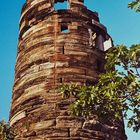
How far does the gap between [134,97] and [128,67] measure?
75cm

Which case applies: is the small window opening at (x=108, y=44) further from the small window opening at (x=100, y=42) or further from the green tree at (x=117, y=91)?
the green tree at (x=117, y=91)

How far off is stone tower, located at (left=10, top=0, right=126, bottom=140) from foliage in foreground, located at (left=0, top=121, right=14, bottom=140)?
26 cm

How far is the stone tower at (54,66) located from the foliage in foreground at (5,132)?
264 mm

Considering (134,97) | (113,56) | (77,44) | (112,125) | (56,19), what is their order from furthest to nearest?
(56,19), (77,44), (112,125), (113,56), (134,97)

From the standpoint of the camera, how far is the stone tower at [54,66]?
9665mm

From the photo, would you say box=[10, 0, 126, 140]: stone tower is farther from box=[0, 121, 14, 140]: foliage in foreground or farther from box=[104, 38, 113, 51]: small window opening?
box=[0, 121, 14, 140]: foliage in foreground

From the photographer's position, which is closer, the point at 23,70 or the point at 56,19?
the point at 23,70

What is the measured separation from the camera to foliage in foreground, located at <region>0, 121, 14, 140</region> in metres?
9.55

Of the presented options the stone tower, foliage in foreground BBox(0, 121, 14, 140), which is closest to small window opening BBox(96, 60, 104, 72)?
the stone tower

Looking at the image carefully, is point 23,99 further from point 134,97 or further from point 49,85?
point 134,97

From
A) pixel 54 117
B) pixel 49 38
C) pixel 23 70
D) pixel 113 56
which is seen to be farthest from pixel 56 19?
pixel 113 56

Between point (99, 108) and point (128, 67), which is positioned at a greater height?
point (128, 67)

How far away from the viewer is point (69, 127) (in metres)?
9.49

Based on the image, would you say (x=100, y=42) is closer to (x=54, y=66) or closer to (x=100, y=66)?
(x=100, y=66)
